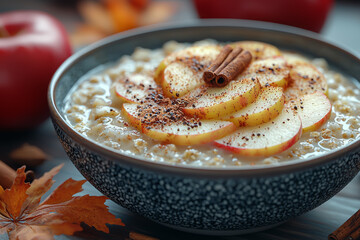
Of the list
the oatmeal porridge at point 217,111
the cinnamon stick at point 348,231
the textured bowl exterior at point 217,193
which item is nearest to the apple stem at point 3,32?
the oatmeal porridge at point 217,111

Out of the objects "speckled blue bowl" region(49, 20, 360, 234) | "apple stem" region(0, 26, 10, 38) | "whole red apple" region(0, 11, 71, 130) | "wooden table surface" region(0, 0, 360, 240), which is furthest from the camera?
"apple stem" region(0, 26, 10, 38)

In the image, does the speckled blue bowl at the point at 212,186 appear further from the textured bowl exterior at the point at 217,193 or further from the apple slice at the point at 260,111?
the apple slice at the point at 260,111

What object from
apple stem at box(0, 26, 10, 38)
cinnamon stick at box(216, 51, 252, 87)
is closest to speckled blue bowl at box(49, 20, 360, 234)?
cinnamon stick at box(216, 51, 252, 87)

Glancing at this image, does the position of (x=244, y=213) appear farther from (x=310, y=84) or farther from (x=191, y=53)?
(x=191, y=53)

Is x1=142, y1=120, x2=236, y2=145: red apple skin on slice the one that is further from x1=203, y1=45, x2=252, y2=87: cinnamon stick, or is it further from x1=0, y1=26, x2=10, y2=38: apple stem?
x1=0, y1=26, x2=10, y2=38: apple stem

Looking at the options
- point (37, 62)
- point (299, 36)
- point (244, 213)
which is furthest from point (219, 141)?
Answer: point (37, 62)

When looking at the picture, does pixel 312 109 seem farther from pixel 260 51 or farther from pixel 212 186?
pixel 212 186
